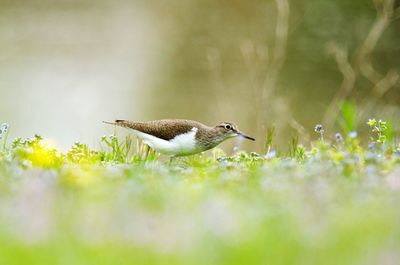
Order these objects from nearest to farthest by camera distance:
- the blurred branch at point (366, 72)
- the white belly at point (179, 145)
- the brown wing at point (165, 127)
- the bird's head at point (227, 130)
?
the white belly at point (179, 145) → the brown wing at point (165, 127) → the bird's head at point (227, 130) → the blurred branch at point (366, 72)

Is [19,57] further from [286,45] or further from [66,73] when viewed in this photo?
[286,45]

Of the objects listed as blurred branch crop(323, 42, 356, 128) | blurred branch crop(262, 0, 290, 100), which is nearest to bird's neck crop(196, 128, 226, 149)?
blurred branch crop(323, 42, 356, 128)

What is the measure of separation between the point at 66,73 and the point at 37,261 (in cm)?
1679

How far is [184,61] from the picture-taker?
20.5m

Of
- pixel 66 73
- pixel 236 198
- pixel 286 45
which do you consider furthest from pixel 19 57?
pixel 236 198

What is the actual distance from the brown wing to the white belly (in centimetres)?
5

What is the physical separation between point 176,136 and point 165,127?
15cm

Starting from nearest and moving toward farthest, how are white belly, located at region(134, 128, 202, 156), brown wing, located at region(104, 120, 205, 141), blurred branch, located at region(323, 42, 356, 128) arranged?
white belly, located at region(134, 128, 202, 156) → brown wing, located at region(104, 120, 205, 141) → blurred branch, located at region(323, 42, 356, 128)

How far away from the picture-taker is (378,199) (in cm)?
530

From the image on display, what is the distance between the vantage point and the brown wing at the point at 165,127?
28.2 ft

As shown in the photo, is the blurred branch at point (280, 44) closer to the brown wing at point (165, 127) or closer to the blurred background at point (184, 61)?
the blurred background at point (184, 61)

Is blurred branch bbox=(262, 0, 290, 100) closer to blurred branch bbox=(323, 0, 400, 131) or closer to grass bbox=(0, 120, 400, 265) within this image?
blurred branch bbox=(323, 0, 400, 131)

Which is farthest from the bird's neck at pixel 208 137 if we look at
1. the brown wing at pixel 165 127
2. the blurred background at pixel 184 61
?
the blurred background at pixel 184 61

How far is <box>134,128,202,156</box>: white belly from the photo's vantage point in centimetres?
845
